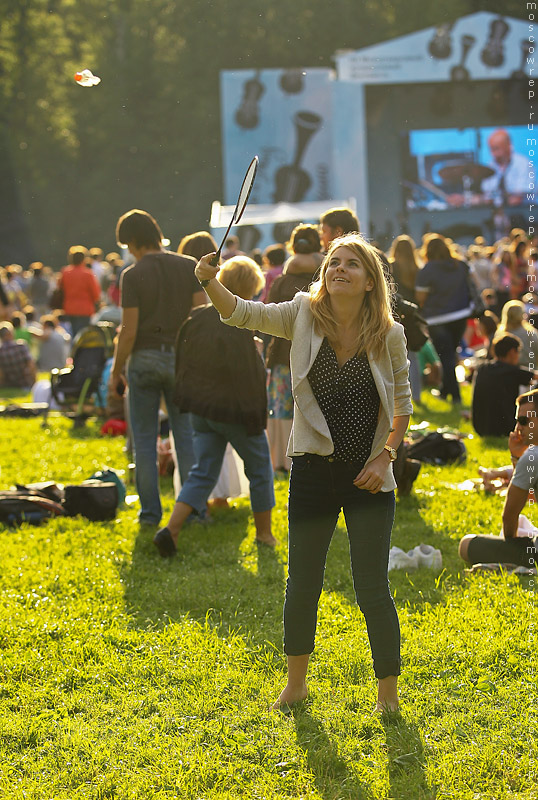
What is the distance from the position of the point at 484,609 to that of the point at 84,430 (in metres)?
7.90

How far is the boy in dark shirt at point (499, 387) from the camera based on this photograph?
9.94 meters

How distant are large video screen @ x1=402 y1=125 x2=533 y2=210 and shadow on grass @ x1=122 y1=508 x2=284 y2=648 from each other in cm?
2899

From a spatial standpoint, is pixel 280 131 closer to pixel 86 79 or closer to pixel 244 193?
pixel 86 79

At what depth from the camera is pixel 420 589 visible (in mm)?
5980

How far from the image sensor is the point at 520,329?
11156 millimetres

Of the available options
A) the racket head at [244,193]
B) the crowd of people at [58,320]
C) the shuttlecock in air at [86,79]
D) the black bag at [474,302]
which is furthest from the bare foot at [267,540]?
the crowd of people at [58,320]

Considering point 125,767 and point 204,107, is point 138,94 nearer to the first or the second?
point 204,107

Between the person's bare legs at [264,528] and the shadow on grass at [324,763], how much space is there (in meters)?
2.67

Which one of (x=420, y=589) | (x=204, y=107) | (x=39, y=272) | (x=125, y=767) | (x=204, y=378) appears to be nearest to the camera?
(x=125, y=767)

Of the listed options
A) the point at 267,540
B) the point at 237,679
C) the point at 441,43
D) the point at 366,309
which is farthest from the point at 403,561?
the point at 441,43

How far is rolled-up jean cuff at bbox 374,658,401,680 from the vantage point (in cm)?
420

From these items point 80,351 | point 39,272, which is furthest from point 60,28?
point 80,351

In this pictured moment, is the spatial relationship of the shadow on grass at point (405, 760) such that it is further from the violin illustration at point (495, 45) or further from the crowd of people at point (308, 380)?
the violin illustration at point (495, 45)

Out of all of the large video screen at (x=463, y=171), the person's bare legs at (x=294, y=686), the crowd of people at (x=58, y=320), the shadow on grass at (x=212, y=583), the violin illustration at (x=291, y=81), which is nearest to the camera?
the person's bare legs at (x=294, y=686)
